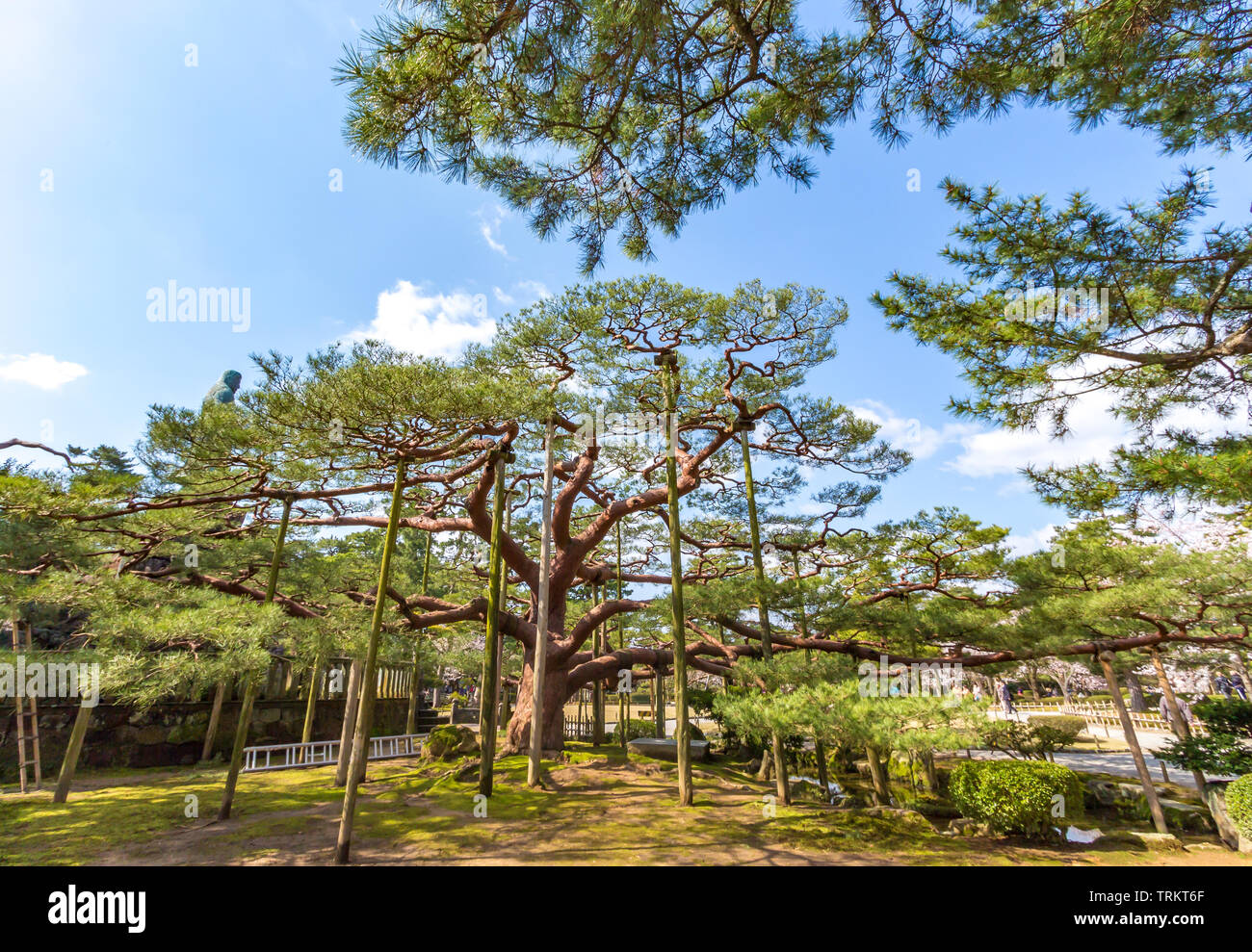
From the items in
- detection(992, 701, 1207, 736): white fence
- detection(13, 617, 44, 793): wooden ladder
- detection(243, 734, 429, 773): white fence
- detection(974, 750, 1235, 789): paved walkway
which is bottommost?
detection(974, 750, 1235, 789): paved walkway

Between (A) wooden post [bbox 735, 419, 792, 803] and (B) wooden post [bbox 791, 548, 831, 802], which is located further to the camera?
(B) wooden post [bbox 791, 548, 831, 802]

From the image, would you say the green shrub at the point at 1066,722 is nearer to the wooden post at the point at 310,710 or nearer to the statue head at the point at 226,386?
the wooden post at the point at 310,710

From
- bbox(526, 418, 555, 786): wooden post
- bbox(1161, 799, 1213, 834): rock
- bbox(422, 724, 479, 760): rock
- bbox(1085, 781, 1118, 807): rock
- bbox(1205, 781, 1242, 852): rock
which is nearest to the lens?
bbox(1205, 781, 1242, 852): rock

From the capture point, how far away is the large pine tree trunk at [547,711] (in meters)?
10.9

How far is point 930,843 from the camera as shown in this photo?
583 centimetres

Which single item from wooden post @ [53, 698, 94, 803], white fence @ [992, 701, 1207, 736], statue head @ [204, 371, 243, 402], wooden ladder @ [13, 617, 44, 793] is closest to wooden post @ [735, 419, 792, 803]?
wooden post @ [53, 698, 94, 803]

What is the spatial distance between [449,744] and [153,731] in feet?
21.9

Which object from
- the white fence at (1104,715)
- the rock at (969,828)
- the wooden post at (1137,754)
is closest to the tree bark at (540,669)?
the rock at (969,828)

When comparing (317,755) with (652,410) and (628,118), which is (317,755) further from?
(628,118)

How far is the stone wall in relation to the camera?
966 centimetres

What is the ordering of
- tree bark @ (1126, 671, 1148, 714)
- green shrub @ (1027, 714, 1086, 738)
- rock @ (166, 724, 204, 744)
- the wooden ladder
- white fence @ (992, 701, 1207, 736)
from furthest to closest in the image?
tree bark @ (1126, 671, 1148, 714) → white fence @ (992, 701, 1207, 736) → green shrub @ (1027, 714, 1086, 738) → rock @ (166, 724, 204, 744) → the wooden ladder

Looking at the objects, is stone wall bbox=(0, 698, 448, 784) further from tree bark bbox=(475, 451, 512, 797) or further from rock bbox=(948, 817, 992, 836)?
rock bbox=(948, 817, 992, 836)

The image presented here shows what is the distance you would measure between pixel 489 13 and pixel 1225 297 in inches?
265

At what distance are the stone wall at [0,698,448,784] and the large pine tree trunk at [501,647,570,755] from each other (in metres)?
5.59
